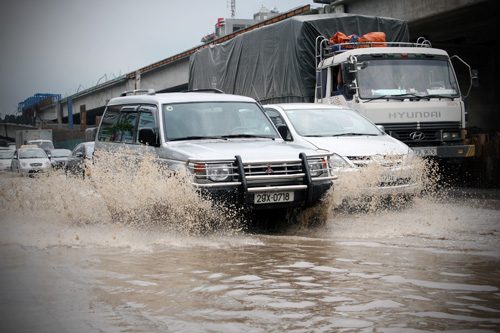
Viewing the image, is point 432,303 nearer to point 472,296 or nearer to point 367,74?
point 472,296

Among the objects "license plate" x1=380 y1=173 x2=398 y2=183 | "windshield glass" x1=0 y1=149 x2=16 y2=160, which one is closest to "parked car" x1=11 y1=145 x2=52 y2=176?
"windshield glass" x1=0 y1=149 x2=16 y2=160

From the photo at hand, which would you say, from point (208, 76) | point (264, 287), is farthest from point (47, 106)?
point (264, 287)

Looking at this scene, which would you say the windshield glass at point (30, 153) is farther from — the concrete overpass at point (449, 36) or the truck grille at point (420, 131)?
the truck grille at point (420, 131)

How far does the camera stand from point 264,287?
4.99 metres

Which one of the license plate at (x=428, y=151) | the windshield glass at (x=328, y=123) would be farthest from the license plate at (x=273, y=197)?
the license plate at (x=428, y=151)

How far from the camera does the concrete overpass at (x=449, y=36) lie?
23812 millimetres

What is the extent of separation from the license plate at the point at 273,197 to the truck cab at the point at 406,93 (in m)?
5.59

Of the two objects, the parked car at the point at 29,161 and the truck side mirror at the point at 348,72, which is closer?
the truck side mirror at the point at 348,72

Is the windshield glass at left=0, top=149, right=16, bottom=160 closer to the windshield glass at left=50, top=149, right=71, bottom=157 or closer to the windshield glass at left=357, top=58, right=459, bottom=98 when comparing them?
the windshield glass at left=50, top=149, right=71, bottom=157

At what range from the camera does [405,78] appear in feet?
43.2

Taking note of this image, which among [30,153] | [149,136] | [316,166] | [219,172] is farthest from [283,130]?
[30,153]

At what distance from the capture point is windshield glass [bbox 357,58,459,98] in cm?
1295

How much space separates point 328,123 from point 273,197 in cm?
372

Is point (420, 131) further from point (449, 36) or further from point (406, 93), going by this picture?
point (449, 36)
